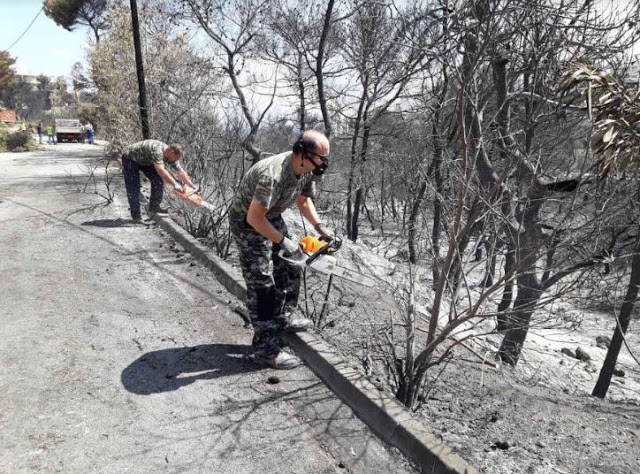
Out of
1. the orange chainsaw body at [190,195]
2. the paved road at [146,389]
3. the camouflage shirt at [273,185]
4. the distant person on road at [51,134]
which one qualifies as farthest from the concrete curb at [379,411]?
the distant person on road at [51,134]

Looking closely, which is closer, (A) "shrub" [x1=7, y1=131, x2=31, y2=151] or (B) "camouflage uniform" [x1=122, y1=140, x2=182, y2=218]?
(B) "camouflage uniform" [x1=122, y1=140, x2=182, y2=218]

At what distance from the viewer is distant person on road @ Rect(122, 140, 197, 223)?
7.25 metres

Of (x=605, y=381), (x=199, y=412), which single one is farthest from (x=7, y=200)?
(x=605, y=381)

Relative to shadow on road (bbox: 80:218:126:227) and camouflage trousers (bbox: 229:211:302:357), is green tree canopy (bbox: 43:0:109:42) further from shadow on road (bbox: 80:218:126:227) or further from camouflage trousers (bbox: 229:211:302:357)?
camouflage trousers (bbox: 229:211:302:357)

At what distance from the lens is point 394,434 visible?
2.94 meters

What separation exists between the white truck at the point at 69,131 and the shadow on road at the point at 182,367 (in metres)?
44.5

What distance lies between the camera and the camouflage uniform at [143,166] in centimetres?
741

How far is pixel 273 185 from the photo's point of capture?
3221mm

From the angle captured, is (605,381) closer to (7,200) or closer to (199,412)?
(199,412)

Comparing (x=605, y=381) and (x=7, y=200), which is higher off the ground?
(x=7, y=200)

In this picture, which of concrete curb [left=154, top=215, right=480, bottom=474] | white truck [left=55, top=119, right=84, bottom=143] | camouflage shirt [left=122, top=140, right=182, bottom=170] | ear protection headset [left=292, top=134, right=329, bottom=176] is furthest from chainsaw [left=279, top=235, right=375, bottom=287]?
white truck [left=55, top=119, right=84, bottom=143]

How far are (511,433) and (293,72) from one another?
15432 mm

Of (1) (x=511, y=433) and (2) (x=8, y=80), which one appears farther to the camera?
(2) (x=8, y=80)

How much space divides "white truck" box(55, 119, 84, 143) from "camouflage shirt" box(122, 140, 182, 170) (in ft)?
131
